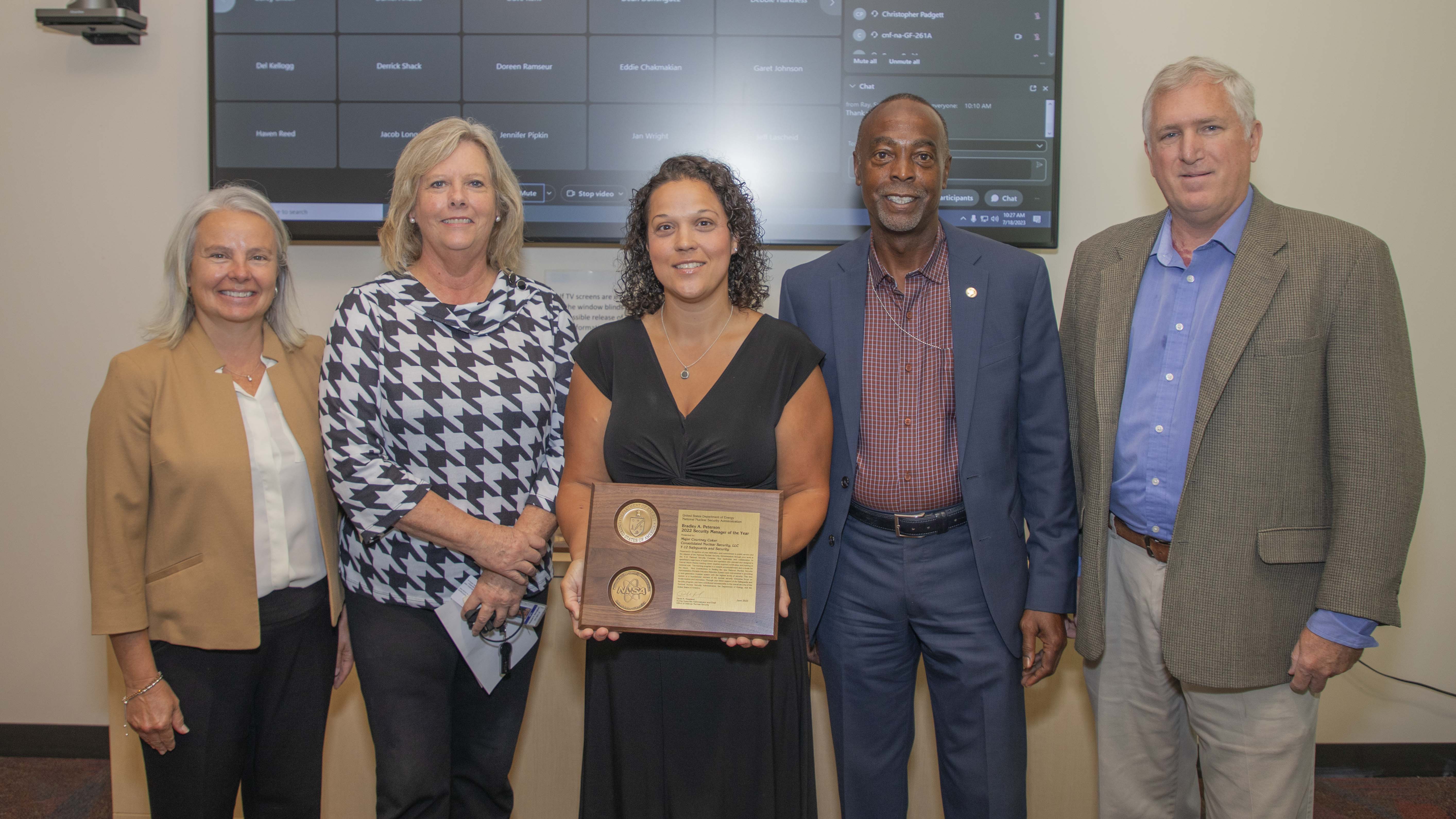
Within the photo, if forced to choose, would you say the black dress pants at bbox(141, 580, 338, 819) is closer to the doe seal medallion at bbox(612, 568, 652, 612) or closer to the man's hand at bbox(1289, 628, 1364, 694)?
the doe seal medallion at bbox(612, 568, 652, 612)

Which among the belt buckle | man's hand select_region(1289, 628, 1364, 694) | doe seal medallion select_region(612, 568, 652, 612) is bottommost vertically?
man's hand select_region(1289, 628, 1364, 694)

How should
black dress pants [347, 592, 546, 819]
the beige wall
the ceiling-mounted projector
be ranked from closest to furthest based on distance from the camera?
black dress pants [347, 592, 546, 819] → the ceiling-mounted projector → the beige wall

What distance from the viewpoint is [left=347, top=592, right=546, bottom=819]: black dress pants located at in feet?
5.59

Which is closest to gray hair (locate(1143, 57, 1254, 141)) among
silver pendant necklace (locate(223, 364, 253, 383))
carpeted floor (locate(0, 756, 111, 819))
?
silver pendant necklace (locate(223, 364, 253, 383))

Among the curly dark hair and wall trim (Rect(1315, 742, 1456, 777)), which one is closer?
the curly dark hair

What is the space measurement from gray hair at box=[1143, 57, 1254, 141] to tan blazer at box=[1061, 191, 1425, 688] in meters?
0.20

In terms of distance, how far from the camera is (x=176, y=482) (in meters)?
1.64

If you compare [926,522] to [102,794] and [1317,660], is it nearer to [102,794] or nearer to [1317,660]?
[1317,660]

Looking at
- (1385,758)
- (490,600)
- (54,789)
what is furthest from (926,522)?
(54,789)

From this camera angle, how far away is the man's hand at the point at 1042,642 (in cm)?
182

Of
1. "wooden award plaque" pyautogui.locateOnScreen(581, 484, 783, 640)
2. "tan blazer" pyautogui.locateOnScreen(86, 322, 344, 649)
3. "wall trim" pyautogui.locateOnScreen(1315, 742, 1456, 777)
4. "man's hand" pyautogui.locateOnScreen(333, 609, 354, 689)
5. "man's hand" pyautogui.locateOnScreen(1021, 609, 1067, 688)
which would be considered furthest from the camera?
"wall trim" pyautogui.locateOnScreen(1315, 742, 1456, 777)

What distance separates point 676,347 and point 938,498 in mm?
654

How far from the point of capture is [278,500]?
174 cm

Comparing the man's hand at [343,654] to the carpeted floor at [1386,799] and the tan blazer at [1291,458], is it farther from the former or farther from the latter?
the carpeted floor at [1386,799]
